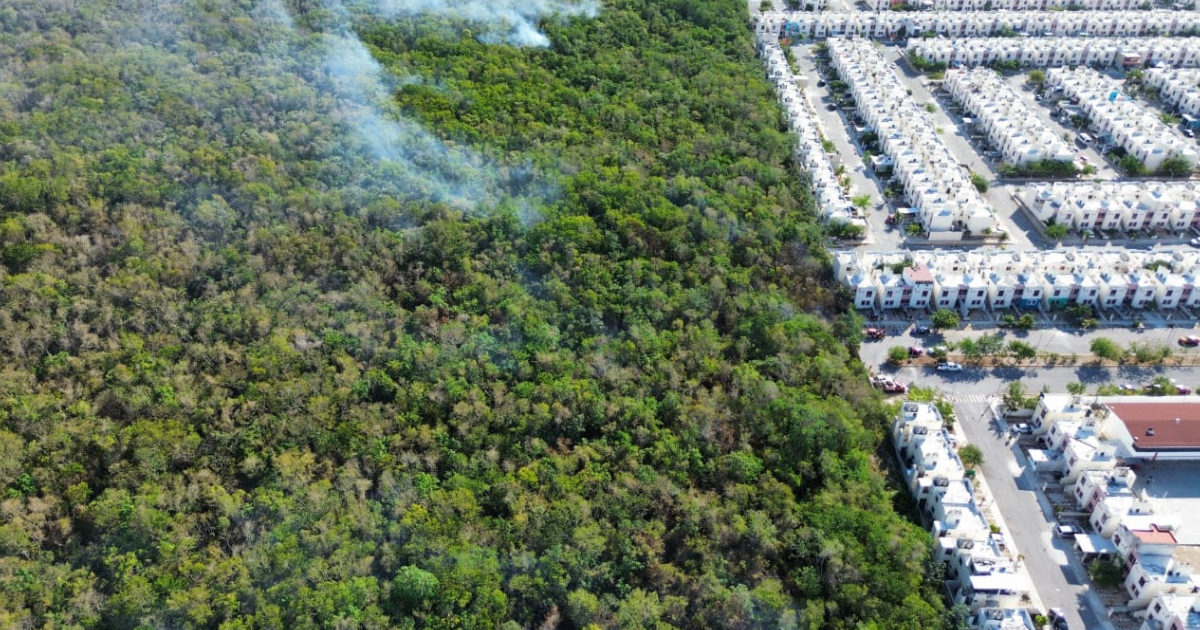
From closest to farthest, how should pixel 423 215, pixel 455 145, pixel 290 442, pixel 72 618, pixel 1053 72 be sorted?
pixel 72 618 → pixel 290 442 → pixel 423 215 → pixel 455 145 → pixel 1053 72

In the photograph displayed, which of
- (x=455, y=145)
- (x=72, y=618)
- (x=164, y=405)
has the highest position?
(x=455, y=145)

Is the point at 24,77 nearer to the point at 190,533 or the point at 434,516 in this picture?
the point at 190,533

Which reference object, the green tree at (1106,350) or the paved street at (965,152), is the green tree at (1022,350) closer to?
the green tree at (1106,350)

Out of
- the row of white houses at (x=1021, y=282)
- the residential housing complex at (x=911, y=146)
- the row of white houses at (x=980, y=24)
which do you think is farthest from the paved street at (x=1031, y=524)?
the row of white houses at (x=980, y=24)

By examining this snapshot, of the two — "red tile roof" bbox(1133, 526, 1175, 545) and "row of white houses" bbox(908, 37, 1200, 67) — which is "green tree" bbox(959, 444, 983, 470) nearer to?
"red tile roof" bbox(1133, 526, 1175, 545)

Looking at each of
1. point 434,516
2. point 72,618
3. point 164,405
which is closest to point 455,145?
point 164,405

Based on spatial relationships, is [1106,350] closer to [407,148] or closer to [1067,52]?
[407,148]
